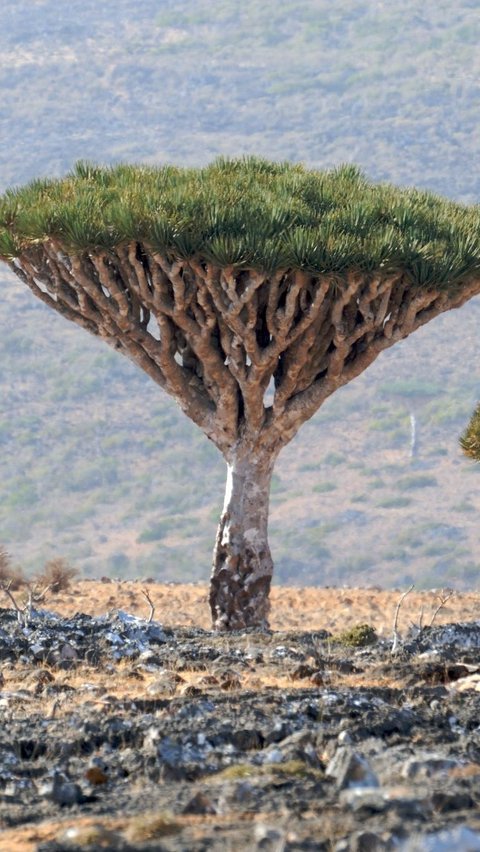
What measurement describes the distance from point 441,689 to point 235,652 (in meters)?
2.71

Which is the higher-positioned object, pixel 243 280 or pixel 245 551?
pixel 243 280

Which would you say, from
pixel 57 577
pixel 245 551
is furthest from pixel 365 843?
pixel 57 577

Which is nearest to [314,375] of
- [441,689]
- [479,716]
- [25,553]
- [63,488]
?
[441,689]

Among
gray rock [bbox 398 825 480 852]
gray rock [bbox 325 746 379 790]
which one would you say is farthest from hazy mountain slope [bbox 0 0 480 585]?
gray rock [bbox 398 825 480 852]

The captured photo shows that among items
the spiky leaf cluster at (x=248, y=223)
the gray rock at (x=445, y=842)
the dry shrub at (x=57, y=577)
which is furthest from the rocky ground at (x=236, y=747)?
the dry shrub at (x=57, y=577)

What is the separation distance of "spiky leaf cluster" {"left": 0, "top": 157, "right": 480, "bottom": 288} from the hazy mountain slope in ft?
153

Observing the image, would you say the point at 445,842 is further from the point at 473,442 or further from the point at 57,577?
the point at 57,577

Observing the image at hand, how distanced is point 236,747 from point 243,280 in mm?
6961

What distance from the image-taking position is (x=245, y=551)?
571 inches

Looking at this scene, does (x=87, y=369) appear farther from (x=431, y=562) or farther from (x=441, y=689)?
(x=441, y=689)

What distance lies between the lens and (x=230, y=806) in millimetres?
5879

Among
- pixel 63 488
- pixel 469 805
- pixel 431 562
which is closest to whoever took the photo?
pixel 469 805

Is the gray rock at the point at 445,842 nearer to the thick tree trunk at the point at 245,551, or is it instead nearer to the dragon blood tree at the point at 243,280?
the dragon blood tree at the point at 243,280

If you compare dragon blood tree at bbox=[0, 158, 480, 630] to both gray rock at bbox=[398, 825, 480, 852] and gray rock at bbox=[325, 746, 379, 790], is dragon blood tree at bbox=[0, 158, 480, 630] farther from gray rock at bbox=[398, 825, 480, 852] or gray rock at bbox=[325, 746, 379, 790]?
gray rock at bbox=[398, 825, 480, 852]
